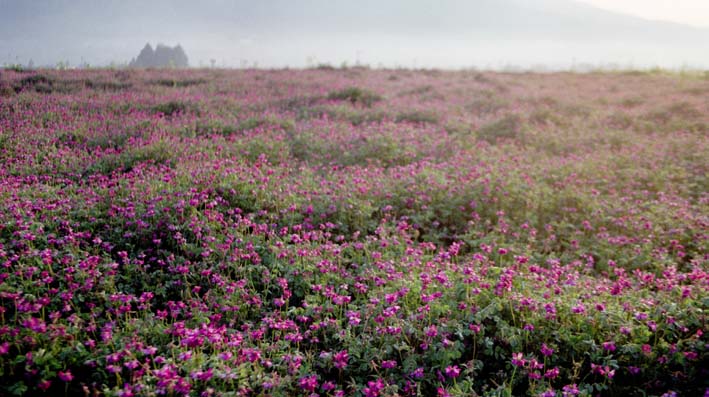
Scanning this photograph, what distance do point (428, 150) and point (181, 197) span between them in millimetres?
5451

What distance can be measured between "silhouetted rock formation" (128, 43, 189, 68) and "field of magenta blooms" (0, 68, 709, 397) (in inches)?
241

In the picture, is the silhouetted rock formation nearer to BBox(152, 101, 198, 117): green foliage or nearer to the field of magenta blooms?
the field of magenta blooms

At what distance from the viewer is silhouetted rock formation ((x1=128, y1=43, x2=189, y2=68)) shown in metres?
17.1

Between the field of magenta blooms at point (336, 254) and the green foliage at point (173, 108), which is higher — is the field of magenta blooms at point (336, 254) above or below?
below

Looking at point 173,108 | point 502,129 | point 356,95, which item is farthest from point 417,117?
point 173,108

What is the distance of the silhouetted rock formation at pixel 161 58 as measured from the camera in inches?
673

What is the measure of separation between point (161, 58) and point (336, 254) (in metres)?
17.5

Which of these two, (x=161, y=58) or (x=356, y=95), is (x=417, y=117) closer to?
(x=356, y=95)

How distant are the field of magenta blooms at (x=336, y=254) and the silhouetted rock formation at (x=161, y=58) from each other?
6.13m

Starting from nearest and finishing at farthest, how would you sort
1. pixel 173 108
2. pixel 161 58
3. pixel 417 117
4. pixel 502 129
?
pixel 173 108, pixel 502 129, pixel 417 117, pixel 161 58

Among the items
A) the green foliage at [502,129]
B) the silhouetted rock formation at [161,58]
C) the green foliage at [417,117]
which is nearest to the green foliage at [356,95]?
the green foliage at [417,117]

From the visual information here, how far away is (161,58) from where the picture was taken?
1889 centimetres

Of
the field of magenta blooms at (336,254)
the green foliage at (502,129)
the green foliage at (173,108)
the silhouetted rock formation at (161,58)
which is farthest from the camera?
the silhouetted rock formation at (161,58)

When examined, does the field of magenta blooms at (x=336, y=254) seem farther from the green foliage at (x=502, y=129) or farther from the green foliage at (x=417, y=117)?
the green foliage at (x=417, y=117)
